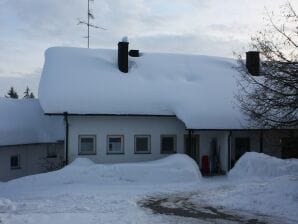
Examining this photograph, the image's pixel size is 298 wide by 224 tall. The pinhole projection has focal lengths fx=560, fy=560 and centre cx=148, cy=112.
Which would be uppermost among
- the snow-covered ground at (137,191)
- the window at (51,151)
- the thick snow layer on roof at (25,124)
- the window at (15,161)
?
the thick snow layer on roof at (25,124)

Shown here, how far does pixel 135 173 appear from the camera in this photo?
84.3ft

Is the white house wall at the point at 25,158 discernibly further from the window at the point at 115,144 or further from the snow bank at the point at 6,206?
the snow bank at the point at 6,206

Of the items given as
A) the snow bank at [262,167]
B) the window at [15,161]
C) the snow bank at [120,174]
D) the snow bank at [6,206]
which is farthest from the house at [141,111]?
the snow bank at [6,206]

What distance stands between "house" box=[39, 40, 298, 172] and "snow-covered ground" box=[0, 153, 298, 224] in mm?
2731

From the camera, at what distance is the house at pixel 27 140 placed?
30547mm

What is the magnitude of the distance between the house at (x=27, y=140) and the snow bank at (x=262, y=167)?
1027cm

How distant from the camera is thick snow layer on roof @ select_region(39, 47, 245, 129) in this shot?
2892cm

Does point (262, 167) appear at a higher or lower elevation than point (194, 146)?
lower

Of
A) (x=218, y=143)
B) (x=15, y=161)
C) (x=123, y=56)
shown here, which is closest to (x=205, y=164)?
(x=218, y=143)

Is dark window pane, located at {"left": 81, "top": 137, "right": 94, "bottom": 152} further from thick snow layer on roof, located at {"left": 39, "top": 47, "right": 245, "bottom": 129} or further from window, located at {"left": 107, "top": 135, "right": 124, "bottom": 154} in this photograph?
thick snow layer on roof, located at {"left": 39, "top": 47, "right": 245, "bottom": 129}

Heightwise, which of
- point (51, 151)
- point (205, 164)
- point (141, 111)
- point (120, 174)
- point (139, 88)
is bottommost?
point (120, 174)

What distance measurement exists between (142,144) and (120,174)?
4743 millimetres

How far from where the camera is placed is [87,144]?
2891 cm

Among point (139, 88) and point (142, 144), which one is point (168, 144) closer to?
point (142, 144)
